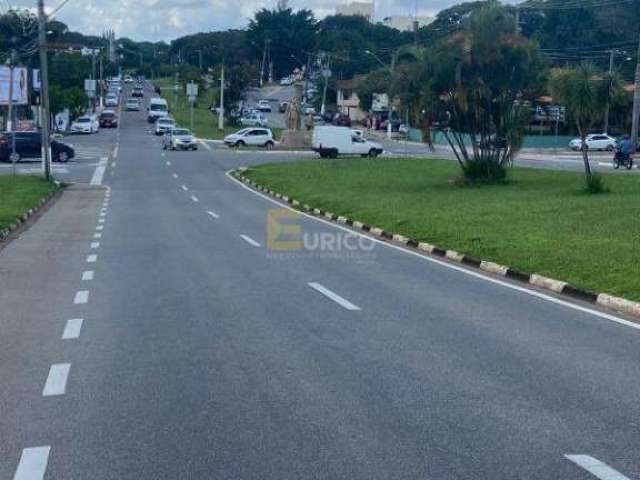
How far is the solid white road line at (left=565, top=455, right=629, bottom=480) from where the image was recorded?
5.93m

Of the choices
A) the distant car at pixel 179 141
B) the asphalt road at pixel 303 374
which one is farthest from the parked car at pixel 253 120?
the asphalt road at pixel 303 374

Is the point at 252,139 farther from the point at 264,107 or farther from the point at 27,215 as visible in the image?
the point at 264,107

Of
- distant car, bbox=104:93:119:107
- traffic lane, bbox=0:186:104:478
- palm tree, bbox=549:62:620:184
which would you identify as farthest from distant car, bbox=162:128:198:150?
distant car, bbox=104:93:119:107

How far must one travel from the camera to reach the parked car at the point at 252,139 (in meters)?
69.8

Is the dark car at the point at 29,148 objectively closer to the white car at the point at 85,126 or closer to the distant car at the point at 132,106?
the white car at the point at 85,126

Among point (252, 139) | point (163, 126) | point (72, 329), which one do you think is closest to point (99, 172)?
point (252, 139)

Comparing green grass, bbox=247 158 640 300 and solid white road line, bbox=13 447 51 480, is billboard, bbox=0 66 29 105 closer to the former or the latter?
green grass, bbox=247 158 640 300

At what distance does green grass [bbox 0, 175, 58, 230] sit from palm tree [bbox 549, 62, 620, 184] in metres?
17.3

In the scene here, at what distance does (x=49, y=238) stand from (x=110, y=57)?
178351 millimetres

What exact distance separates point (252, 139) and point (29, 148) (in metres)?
20.0

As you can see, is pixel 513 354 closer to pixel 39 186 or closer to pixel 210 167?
pixel 39 186

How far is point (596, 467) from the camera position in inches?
240

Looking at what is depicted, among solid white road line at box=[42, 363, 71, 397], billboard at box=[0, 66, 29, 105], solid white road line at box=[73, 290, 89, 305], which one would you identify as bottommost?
solid white road line at box=[73, 290, 89, 305]

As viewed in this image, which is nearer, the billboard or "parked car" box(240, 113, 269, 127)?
the billboard
